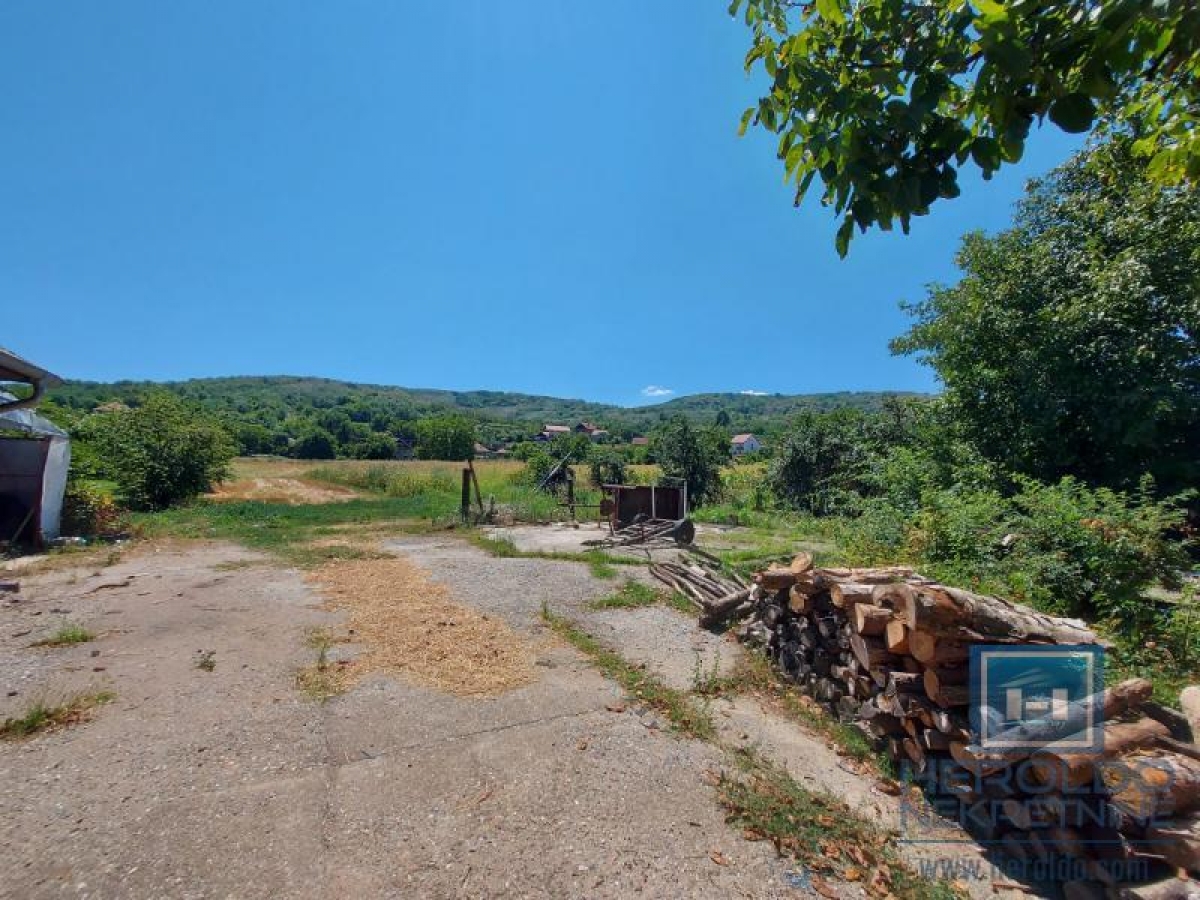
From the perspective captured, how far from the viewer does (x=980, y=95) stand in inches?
64.5

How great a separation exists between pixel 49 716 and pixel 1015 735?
654 cm

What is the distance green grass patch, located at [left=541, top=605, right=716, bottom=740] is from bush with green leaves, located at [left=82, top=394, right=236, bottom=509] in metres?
18.3

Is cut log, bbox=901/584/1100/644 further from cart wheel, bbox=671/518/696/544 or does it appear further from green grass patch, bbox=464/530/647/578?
cart wheel, bbox=671/518/696/544

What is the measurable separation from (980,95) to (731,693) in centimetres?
459

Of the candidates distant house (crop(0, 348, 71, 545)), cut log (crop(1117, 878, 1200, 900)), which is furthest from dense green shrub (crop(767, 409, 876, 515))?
distant house (crop(0, 348, 71, 545))

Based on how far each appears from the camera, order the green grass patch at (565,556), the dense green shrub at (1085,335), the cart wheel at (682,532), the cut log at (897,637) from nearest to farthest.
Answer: the cut log at (897,637), the dense green shrub at (1085,335), the green grass patch at (565,556), the cart wheel at (682,532)

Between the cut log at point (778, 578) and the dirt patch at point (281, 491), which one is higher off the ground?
the cut log at point (778, 578)

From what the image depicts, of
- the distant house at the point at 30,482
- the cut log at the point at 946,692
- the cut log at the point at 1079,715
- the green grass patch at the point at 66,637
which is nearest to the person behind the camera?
the cut log at the point at 1079,715

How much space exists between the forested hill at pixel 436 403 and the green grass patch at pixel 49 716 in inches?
2998

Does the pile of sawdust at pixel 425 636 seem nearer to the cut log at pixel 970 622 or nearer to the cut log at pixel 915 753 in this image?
the cut log at pixel 915 753

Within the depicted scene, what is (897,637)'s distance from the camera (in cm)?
335

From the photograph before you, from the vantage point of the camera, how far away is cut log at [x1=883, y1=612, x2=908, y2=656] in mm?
3324

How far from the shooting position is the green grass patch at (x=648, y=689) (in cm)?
390

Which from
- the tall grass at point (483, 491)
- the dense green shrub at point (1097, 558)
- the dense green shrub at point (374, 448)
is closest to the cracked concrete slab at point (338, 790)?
the dense green shrub at point (1097, 558)
